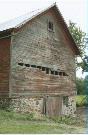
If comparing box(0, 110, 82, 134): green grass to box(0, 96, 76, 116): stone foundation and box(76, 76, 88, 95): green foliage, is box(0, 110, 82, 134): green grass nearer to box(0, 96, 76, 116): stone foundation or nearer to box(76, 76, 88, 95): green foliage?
box(0, 96, 76, 116): stone foundation

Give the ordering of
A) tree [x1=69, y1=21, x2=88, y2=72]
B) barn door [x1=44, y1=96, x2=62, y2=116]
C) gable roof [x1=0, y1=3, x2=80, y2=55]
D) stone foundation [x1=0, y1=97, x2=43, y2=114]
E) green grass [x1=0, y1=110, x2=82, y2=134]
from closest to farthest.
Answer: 1. green grass [x1=0, y1=110, x2=82, y2=134]
2. stone foundation [x1=0, y1=97, x2=43, y2=114]
3. gable roof [x1=0, y1=3, x2=80, y2=55]
4. barn door [x1=44, y1=96, x2=62, y2=116]
5. tree [x1=69, y1=21, x2=88, y2=72]

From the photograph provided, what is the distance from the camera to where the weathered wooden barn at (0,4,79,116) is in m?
20.2

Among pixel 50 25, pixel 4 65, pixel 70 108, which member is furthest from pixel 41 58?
pixel 70 108

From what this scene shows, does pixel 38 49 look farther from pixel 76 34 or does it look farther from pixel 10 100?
pixel 76 34

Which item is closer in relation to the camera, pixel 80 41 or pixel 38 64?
pixel 38 64

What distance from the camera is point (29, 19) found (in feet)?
70.4

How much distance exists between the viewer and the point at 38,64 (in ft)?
75.0

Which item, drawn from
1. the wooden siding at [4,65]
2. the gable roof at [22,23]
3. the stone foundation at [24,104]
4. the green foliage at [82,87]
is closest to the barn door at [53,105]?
the stone foundation at [24,104]

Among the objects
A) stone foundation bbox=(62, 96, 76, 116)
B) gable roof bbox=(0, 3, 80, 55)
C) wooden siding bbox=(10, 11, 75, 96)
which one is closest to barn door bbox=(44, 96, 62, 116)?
wooden siding bbox=(10, 11, 75, 96)

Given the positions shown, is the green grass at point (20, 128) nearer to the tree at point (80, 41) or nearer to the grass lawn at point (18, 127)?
the grass lawn at point (18, 127)

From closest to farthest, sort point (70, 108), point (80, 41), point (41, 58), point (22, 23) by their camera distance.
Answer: point (22, 23), point (41, 58), point (70, 108), point (80, 41)

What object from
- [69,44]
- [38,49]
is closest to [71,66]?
[69,44]

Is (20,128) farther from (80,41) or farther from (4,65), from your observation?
(80,41)

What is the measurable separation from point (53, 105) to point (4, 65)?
6.45 meters
